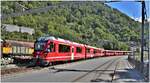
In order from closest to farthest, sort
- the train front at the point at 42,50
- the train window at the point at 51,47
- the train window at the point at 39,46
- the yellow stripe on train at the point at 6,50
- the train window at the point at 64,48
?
the train front at the point at 42,50 < the train window at the point at 51,47 < the train window at the point at 39,46 < the train window at the point at 64,48 < the yellow stripe on train at the point at 6,50

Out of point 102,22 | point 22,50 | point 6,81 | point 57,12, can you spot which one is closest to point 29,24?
point 57,12

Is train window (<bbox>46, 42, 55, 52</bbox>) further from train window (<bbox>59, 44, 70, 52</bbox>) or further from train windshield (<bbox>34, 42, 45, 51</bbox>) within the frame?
train window (<bbox>59, 44, 70, 52</bbox>)

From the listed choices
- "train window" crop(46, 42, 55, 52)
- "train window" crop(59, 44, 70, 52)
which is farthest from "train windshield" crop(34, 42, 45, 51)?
"train window" crop(59, 44, 70, 52)

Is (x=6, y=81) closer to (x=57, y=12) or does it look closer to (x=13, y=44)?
(x=13, y=44)

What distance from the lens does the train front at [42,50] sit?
3569cm

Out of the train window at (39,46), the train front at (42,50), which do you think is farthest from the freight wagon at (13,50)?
the train front at (42,50)

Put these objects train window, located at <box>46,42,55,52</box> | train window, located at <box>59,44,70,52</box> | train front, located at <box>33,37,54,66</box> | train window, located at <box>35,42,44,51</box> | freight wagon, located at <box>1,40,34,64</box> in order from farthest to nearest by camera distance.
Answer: freight wagon, located at <box>1,40,34,64</box>, train window, located at <box>59,44,70,52</box>, train window, located at <box>35,42,44,51</box>, train window, located at <box>46,42,55,52</box>, train front, located at <box>33,37,54,66</box>

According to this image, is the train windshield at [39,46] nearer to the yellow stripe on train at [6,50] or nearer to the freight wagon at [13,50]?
the freight wagon at [13,50]

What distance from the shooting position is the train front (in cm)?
3569

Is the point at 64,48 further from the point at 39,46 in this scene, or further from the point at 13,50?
the point at 13,50

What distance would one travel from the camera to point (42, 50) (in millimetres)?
36406

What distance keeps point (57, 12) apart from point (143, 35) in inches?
5691

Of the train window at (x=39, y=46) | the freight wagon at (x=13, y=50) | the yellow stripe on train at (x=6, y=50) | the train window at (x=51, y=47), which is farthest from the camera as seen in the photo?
the yellow stripe on train at (x=6, y=50)

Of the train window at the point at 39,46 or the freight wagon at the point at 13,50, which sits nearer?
the train window at the point at 39,46
